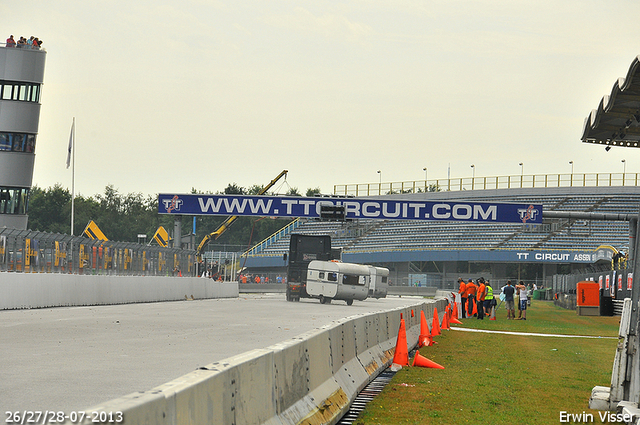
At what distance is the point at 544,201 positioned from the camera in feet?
282

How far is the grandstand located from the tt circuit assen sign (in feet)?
77.0

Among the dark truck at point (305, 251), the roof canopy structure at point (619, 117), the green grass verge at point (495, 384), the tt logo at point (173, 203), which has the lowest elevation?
the green grass verge at point (495, 384)

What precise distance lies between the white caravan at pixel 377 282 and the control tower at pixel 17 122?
22994mm

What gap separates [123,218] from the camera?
5635 inches

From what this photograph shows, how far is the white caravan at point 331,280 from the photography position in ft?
135

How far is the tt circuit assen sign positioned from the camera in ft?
164

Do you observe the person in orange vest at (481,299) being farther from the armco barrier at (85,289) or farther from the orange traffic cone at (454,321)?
the armco barrier at (85,289)

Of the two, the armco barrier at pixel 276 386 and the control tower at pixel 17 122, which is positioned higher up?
the control tower at pixel 17 122

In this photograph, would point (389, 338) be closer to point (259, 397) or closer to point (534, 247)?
point (259, 397)

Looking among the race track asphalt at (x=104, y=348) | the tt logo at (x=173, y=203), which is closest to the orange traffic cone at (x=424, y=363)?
the race track asphalt at (x=104, y=348)

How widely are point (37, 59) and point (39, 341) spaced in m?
42.4

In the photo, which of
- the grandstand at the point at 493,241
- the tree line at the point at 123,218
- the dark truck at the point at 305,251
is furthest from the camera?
the tree line at the point at 123,218

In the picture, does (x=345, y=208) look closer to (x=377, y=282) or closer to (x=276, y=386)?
(x=377, y=282)

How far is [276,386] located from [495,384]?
6.30 m
